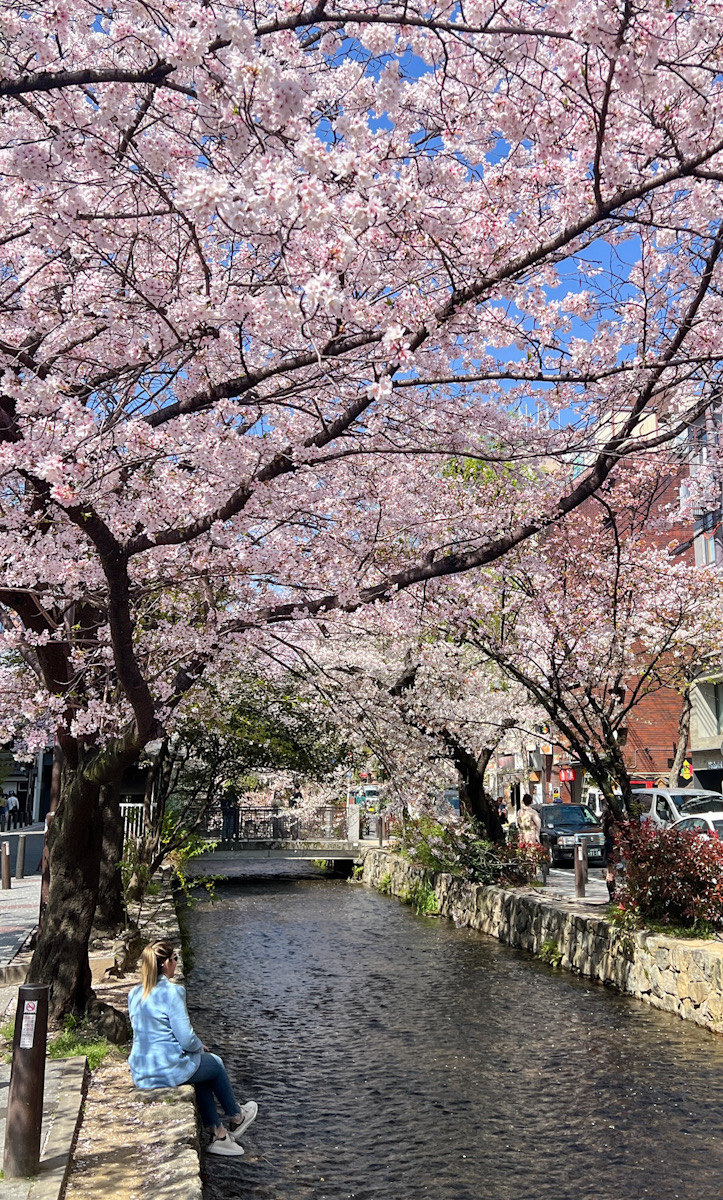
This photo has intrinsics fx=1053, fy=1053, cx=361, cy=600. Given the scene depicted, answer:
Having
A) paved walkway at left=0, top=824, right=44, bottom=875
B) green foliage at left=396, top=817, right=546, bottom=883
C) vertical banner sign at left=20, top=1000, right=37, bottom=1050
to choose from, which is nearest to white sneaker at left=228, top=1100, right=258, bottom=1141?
vertical banner sign at left=20, top=1000, right=37, bottom=1050

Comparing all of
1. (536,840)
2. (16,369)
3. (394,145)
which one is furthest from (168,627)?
(536,840)

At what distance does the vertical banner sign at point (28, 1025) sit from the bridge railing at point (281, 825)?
31.8 metres

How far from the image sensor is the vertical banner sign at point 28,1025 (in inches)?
231

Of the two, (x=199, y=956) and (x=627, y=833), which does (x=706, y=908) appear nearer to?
(x=627, y=833)

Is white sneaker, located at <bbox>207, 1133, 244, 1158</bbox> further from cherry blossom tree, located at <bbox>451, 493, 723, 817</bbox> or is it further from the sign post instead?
cherry blossom tree, located at <bbox>451, 493, 723, 817</bbox>

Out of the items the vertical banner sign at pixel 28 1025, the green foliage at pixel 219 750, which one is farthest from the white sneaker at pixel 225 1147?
the green foliage at pixel 219 750

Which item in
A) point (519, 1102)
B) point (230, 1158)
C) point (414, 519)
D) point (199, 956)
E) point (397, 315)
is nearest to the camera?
point (397, 315)


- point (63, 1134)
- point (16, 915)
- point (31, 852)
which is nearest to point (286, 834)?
point (31, 852)

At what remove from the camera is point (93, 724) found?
9.84 meters

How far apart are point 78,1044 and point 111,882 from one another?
6183 mm

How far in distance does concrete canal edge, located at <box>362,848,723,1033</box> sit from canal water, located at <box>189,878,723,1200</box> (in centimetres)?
27

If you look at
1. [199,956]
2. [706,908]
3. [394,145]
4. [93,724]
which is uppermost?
[394,145]

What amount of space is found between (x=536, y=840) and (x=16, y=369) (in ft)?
53.1

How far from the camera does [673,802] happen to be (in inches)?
991
